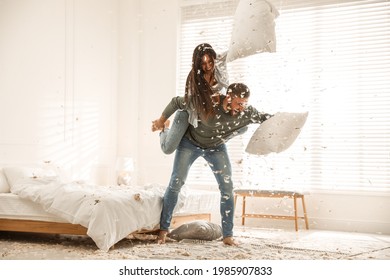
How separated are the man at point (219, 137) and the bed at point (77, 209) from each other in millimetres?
229

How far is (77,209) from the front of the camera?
12.8 feet

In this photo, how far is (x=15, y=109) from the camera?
17.5 feet

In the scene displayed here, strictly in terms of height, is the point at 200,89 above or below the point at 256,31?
below

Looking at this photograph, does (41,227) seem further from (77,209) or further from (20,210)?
(77,209)

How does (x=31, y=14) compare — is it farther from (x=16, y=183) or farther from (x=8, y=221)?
(x=8, y=221)

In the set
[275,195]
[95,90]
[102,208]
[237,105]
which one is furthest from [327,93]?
[102,208]

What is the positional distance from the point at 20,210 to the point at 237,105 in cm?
185

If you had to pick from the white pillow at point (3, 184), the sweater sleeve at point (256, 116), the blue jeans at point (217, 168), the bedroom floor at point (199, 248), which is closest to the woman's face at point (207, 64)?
the sweater sleeve at point (256, 116)

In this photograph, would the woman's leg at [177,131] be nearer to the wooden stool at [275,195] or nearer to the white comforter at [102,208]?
the white comforter at [102,208]

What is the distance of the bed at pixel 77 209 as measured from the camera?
3.78 m

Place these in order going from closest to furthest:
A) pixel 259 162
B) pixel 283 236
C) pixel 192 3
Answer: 1. pixel 283 236
2. pixel 259 162
3. pixel 192 3

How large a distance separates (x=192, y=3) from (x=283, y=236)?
3140 millimetres

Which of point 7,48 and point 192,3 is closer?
point 7,48
